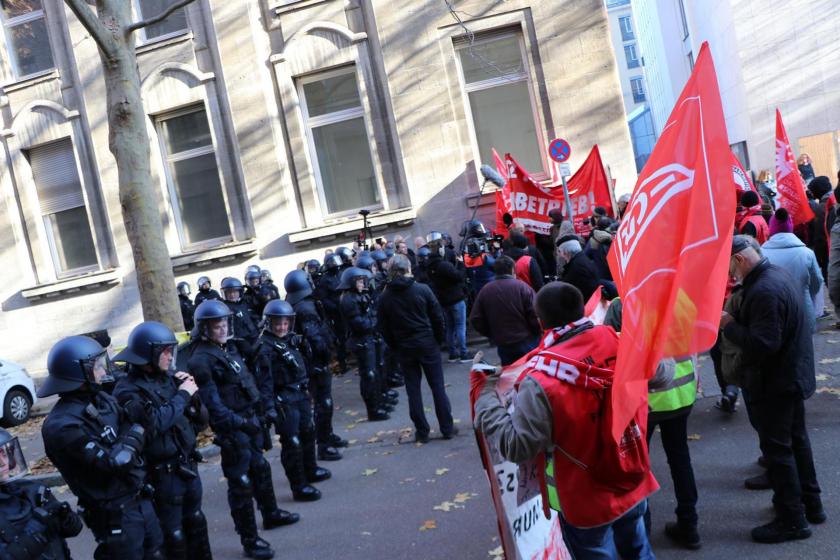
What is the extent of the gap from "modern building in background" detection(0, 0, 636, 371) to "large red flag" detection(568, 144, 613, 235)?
6.45ft

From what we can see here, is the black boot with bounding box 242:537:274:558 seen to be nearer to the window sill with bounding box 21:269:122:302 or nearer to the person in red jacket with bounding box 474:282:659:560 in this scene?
the person in red jacket with bounding box 474:282:659:560

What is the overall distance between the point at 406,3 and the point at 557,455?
1402cm

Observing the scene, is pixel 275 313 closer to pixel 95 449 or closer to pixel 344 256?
pixel 95 449

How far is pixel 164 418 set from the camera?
17.0 feet

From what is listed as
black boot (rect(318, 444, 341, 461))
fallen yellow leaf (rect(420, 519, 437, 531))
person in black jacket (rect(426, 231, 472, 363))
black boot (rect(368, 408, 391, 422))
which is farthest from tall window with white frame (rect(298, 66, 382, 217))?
fallen yellow leaf (rect(420, 519, 437, 531))

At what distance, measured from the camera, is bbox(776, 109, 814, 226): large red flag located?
10836 mm

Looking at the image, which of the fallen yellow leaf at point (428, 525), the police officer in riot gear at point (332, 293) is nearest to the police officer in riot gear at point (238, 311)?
the police officer in riot gear at point (332, 293)

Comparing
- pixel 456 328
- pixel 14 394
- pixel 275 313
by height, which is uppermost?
pixel 275 313

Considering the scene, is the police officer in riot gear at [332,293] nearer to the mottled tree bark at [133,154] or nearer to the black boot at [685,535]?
the mottled tree bark at [133,154]

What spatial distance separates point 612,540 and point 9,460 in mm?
3131

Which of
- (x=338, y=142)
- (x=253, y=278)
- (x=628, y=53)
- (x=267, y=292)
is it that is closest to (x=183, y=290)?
(x=253, y=278)

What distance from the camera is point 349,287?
10016mm

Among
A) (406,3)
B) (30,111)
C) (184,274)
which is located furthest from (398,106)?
(30,111)

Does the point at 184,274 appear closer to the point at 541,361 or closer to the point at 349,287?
the point at 349,287
